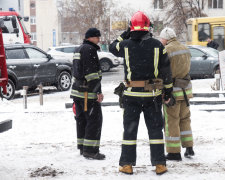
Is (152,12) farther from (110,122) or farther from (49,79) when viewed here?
(110,122)

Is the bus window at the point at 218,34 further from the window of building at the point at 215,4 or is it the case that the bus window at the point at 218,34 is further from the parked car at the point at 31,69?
the window of building at the point at 215,4

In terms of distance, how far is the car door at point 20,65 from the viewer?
48.0ft

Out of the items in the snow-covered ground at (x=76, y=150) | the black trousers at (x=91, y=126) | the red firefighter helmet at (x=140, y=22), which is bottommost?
the snow-covered ground at (x=76, y=150)

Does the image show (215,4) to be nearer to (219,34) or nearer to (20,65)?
(219,34)

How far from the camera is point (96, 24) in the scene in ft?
123

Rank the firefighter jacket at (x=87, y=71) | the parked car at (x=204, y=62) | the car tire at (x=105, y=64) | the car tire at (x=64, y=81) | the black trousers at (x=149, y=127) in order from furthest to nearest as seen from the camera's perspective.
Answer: the car tire at (x=105, y=64) < the parked car at (x=204, y=62) < the car tire at (x=64, y=81) < the firefighter jacket at (x=87, y=71) < the black trousers at (x=149, y=127)

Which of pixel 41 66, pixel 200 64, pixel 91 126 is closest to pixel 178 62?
pixel 91 126

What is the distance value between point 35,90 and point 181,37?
2653 centimetres

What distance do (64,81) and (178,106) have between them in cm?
1050

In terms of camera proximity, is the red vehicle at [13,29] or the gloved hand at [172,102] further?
the red vehicle at [13,29]

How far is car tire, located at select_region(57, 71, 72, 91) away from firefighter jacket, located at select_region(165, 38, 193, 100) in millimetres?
10264

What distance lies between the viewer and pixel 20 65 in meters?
14.8

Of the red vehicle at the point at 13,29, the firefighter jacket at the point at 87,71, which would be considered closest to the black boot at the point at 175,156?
the firefighter jacket at the point at 87,71

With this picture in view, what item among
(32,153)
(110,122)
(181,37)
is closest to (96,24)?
(181,37)
